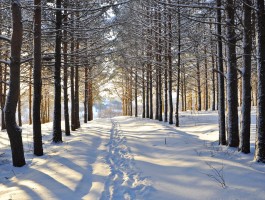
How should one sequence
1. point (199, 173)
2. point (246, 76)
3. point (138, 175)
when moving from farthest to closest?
1. point (246, 76)
2. point (138, 175)
3. point (199, 173)

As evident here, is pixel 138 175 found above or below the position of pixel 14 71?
below

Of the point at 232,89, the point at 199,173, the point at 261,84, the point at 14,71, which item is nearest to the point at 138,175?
the point at 199,173

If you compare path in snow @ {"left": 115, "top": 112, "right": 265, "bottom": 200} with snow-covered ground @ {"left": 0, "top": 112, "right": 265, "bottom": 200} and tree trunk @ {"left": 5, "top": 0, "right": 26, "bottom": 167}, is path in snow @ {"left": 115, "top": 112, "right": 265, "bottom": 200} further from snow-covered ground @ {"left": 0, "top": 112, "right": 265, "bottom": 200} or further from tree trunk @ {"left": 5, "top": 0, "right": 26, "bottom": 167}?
tree trunk @ {"left": 5, "top": 0, "right": 26, "bottom": 167}

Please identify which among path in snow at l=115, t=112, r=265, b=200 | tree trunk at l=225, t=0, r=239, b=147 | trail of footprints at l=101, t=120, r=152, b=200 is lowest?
trail of footprints at l=101, t=120, r=152, b=200

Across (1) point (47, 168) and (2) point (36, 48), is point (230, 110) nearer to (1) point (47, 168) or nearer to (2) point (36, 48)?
(1) point (47, 168)

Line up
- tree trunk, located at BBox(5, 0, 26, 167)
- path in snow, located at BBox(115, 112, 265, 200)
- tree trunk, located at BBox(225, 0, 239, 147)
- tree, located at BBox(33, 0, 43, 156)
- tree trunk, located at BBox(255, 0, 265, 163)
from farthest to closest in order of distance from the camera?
tree, located at BBox(33, 0, 43, 156)
tree trunk, located at BBox(225, 0, 239, 147)
tree trunk, located at BBox(5, 0, 26, 167)
tree trunk, located at BBox(255, 0, 265, 163)
path in snow, located at BBox(115, 112, 265, 200)

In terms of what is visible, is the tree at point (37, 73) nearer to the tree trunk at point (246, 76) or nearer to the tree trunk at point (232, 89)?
the tree trunk at point (232, 89)

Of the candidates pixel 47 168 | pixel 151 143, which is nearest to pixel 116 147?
pixel 151 143

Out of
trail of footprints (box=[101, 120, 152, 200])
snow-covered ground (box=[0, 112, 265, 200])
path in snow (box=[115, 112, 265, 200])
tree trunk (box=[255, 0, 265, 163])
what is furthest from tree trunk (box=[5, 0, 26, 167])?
tree trunk (box=[255, 0, 265, 163])

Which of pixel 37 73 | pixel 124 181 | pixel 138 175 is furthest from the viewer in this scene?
pixel 37 73

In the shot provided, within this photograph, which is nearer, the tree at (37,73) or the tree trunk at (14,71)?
the tree trunk at (14,71)

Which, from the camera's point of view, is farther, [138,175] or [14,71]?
[14,71]

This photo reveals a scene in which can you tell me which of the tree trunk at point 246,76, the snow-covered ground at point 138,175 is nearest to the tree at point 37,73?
the snow-covered ground at point 138,175

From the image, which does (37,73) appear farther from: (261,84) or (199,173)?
(261,84)
